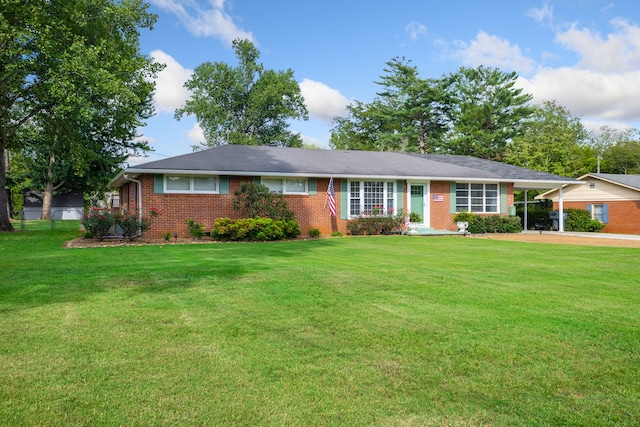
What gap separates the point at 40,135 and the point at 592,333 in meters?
27.0

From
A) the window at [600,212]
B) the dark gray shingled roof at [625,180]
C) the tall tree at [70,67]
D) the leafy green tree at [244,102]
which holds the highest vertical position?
the leafy green tree at [244,102]

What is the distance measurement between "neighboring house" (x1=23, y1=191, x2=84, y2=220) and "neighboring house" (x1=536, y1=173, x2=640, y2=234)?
47.0 m

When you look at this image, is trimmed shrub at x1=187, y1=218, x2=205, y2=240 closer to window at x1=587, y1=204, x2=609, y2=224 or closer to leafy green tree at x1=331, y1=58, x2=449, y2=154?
window at x1=587, y1=204, x2=609, y2=224

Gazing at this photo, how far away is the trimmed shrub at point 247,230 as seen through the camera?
16094 millimetres

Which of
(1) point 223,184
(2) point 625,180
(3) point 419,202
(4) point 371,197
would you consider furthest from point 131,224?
(2) point 625,180

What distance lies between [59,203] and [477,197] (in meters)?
47.1

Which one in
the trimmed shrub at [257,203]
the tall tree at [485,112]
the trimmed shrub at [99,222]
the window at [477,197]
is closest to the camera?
the trimmed shrub at [99,222]

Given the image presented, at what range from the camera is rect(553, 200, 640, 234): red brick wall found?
25141mm

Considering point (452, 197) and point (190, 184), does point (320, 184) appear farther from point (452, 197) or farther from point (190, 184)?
point (452, 197)

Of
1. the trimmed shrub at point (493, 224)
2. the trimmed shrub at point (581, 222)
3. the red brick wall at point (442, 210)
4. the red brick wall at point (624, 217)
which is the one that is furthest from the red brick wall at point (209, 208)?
the red brick wall at point (624, 217)

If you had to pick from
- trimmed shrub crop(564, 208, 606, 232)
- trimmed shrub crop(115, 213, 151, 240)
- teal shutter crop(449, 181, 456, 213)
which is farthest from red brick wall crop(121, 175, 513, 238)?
trimmed shrub crop(564, 208, 606, 232)

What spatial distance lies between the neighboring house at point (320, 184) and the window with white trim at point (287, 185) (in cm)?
4

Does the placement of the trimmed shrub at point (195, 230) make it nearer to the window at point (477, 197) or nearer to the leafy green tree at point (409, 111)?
the window at point (477, 197)

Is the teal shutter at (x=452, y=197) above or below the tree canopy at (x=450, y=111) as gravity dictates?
below
